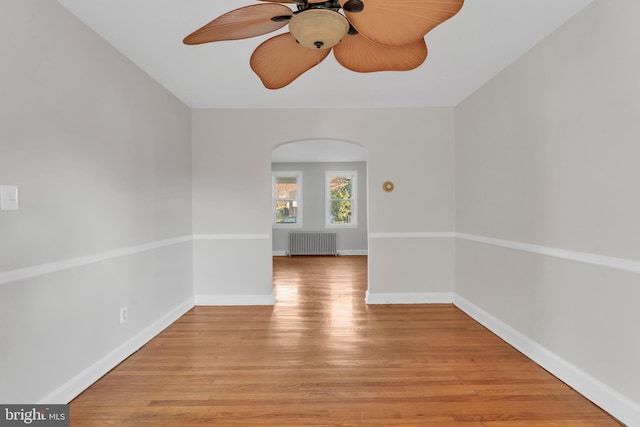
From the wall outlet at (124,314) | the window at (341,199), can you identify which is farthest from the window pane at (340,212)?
the wall outlet at (124,314)

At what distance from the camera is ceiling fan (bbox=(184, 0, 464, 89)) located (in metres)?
1.22

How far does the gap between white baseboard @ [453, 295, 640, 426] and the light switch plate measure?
3435 mm

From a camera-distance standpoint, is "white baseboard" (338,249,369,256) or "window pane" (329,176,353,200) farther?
"window pane" (329,176,353,200)

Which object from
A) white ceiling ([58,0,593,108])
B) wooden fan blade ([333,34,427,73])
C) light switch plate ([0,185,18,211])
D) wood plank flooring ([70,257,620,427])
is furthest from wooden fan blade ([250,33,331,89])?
wood plank flooring ([70,257,620,427])

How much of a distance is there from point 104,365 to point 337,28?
268 cm

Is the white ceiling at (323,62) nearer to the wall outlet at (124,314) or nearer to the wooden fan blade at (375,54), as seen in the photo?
the wooden fan blade at (375,54)

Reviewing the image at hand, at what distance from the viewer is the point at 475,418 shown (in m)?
1.89

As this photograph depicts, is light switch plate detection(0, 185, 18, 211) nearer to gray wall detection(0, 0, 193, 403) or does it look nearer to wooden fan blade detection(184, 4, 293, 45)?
gray wall detection(0, 0, 193, 403)

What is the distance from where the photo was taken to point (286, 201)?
8.76 metres

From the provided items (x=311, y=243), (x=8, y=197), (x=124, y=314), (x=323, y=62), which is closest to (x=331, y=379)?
(x=124, y=314)

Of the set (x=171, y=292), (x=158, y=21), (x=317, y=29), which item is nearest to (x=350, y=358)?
(x=171, y=292)

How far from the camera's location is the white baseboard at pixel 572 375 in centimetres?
182

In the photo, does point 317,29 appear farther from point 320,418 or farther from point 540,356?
point 540,356

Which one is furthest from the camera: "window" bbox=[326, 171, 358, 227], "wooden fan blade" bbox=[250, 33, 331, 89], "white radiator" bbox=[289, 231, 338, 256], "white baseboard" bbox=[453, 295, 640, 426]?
"window" bbox=[326, 171, 358, 227]
